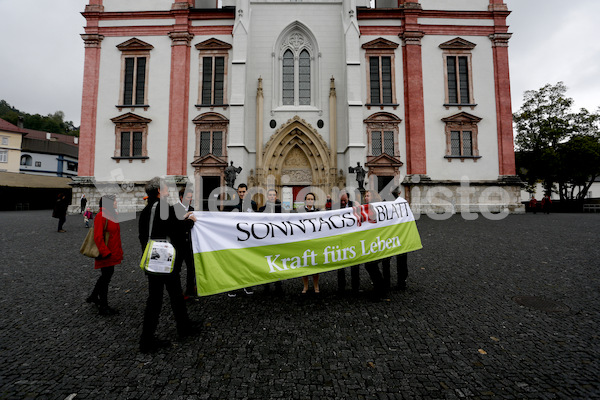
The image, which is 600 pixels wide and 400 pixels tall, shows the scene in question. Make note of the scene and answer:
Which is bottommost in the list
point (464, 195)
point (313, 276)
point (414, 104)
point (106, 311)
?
point (106, 311)

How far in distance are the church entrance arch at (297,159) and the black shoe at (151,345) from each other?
17830 millimetres

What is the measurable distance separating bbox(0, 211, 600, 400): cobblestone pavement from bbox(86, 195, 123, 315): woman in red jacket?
0.76 ft

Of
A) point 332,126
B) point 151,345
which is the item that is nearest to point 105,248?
point 151,345

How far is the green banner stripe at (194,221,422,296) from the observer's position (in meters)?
4.04

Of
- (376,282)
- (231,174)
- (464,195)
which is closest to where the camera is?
(376,282)

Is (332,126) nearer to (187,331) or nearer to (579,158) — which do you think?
(187,331)

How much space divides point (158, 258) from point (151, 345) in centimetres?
98

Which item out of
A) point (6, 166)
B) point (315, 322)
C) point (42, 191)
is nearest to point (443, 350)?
point (315, 322)

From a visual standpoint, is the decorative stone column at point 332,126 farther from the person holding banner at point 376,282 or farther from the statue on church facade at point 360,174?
the person holding banner at point 376,282

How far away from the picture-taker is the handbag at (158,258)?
10.7 ft

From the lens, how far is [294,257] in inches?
183

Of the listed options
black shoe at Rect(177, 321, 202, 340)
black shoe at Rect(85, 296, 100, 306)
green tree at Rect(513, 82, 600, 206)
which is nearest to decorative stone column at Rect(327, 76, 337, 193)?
black shoe at Rect(85, 296, 100, 306)

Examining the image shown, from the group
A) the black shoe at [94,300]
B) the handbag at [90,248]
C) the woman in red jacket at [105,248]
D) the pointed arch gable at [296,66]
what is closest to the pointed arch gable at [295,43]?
the pointed arch gable at [296,66]

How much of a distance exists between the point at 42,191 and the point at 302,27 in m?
33.1
